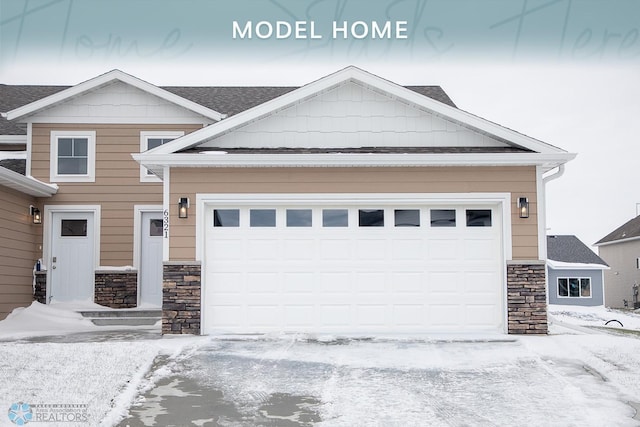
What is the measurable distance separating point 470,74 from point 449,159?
1340 centimetres

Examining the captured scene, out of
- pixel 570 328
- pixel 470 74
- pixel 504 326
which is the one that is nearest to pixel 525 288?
pixel 504 326

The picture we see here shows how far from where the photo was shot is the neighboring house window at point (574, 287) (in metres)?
32.3

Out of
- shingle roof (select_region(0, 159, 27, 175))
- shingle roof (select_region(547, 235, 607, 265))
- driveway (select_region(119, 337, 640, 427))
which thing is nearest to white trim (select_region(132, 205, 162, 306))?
shingle roof (select_region(0, 159, 27, 175))

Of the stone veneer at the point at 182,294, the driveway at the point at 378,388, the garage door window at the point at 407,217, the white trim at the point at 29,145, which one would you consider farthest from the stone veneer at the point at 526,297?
the white trim at the point at 29,145

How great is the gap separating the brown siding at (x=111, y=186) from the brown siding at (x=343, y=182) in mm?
4248

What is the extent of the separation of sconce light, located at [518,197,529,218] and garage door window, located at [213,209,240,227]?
4.64 meters

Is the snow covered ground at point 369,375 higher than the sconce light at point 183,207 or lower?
lower

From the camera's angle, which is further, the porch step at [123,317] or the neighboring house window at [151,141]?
the neighboring house window at [151,141]

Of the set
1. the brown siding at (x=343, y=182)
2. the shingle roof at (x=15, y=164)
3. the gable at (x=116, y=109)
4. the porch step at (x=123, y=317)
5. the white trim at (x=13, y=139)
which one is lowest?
the porch step at (x=123, y=317)

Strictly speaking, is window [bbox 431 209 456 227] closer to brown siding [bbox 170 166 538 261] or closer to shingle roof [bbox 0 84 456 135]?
brown siding [bbox 170 166 538 261]

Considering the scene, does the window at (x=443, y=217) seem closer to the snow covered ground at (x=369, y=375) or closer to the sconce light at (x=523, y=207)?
the sconce light at (x=523, y=207)

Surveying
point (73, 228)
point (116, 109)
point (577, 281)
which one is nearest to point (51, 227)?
point (73, 228)

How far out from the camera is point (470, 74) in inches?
938

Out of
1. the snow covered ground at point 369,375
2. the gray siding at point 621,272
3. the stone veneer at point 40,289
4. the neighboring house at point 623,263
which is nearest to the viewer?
the snow covered ground at point 369,375
